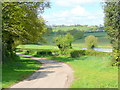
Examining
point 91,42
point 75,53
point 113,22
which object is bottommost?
point 91,42

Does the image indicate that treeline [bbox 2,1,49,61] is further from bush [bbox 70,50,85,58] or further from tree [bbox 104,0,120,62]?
bush [bbox 70,50,85,58]

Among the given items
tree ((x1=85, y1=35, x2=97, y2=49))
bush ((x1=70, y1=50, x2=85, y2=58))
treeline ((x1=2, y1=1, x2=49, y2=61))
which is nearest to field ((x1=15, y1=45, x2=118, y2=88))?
treeline ((x1=2, y1=1, x2=49, y2=61))

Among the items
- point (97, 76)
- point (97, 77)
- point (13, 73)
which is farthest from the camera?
point (13, 73)

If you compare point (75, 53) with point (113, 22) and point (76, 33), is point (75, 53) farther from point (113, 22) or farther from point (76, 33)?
point (76, 33)

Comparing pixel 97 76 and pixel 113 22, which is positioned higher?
pixel 113 22

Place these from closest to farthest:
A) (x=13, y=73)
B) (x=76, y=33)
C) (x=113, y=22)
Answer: (x=13, y=73) → (x=113, y=22) → (x=76, y=33)

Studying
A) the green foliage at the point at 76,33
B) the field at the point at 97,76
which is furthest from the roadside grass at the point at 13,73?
the green foliage at the point at 76,33

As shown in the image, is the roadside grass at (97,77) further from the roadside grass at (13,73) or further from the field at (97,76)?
the roadside grass at (13,73)

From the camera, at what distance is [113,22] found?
61.7 ft

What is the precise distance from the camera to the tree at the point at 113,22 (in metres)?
18.4

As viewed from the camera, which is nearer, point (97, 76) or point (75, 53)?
point (97, 76)

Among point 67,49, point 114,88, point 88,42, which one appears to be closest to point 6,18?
point 114,88

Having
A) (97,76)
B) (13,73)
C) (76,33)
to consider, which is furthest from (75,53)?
(76,33)

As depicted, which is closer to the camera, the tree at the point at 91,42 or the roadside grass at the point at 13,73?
the roadside grass at the point at 13,73
